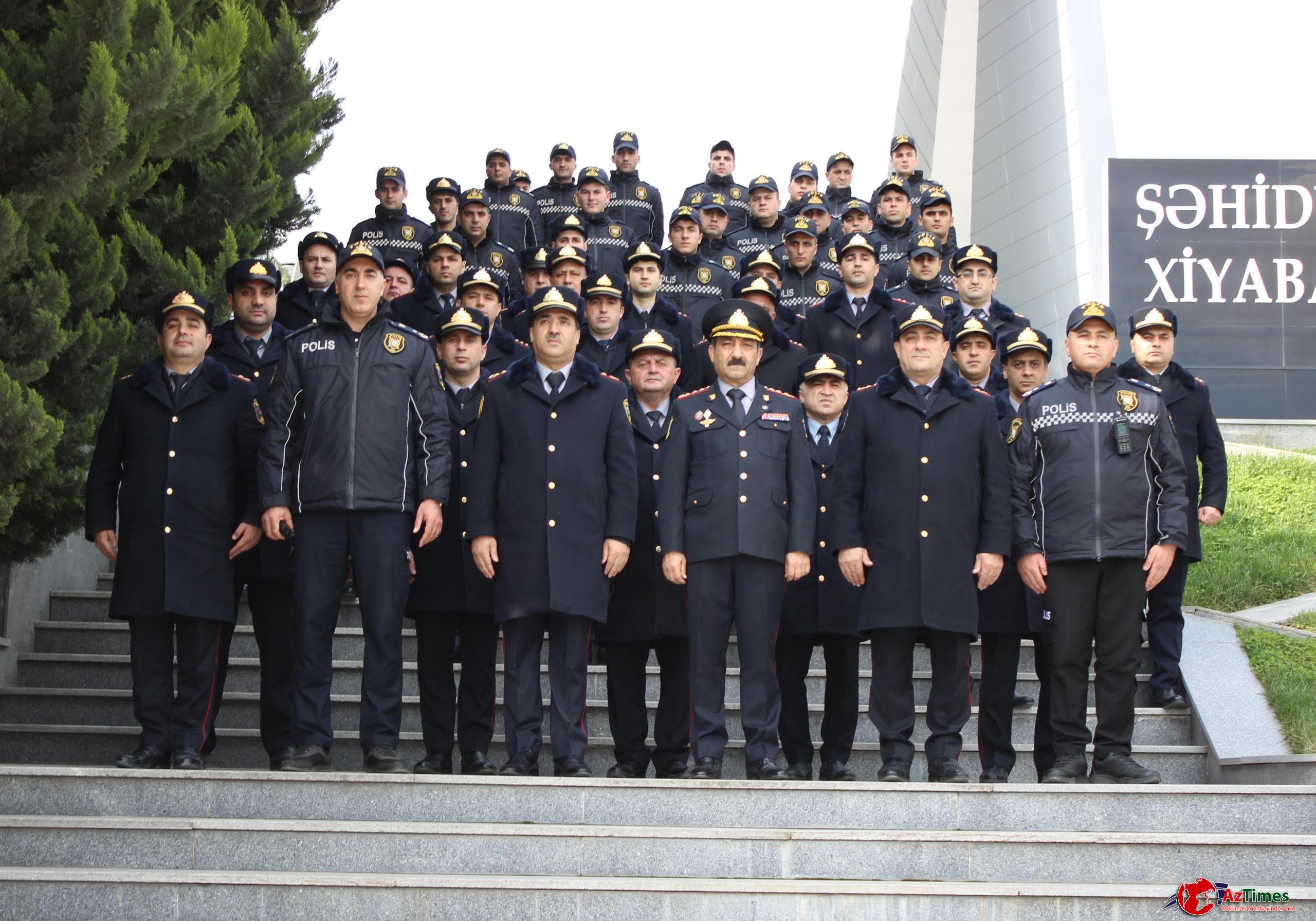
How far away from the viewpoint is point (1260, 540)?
9.20 metres

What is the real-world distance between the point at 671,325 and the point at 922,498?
2690mm

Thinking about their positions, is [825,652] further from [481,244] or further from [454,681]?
[481,244]

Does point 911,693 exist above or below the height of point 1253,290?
below

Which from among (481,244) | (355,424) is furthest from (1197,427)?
(481,244)

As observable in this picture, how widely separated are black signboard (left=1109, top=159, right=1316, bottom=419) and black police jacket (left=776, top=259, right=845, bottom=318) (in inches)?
176

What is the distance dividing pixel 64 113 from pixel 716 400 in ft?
9.28

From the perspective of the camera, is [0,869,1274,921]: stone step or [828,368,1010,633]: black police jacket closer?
[0,869,1274,921]: stone step

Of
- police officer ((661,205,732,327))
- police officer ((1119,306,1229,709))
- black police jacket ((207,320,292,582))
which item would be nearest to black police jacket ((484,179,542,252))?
police officer ((661,205,732,327))

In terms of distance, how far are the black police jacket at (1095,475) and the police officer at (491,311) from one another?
9.22ft

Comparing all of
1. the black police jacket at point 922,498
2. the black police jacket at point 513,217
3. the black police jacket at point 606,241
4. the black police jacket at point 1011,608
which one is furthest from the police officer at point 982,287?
the black police jacket at point 513,217

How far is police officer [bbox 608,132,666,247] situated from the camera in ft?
39.6

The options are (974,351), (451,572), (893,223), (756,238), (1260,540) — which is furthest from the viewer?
(756,238)

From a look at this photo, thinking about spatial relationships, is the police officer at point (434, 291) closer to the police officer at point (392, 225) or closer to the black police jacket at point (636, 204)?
the police officer at point (392, 225)

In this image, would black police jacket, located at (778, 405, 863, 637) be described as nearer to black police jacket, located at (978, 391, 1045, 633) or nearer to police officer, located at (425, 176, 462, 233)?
black police jacket, located at (978, 391, 1045, 633)
